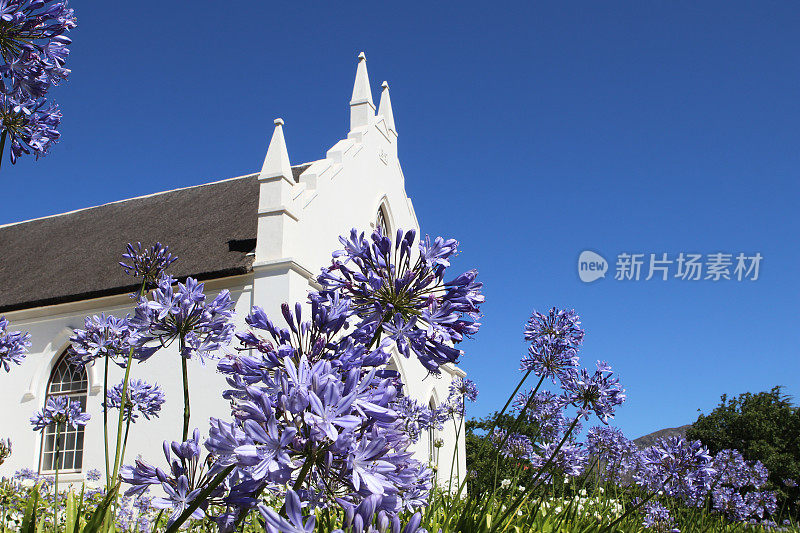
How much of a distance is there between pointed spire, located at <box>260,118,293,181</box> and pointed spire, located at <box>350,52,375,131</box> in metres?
5.39

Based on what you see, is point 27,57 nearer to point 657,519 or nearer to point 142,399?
point 142,399

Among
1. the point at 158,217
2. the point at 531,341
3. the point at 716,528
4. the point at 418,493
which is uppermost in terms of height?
the point at 158,217

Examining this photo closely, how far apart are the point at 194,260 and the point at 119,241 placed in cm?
502

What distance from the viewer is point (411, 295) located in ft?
7.63

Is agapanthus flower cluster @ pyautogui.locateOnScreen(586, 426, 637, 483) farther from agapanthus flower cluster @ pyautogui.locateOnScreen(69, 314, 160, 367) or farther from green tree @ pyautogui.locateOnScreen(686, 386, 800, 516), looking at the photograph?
green tree @ pyautogui.locateOnScreen(686, 386, 800, 516)

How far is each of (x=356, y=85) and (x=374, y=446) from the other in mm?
21245

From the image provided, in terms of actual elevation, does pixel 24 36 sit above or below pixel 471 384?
above

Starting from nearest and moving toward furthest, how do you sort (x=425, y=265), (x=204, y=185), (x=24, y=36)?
(x=425, y=265) → (x=24, y=36) → (x=204, y=185)

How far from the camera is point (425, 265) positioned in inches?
90.0

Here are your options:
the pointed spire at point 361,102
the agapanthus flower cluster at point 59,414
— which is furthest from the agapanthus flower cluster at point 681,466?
the pointed spire at point 361,102

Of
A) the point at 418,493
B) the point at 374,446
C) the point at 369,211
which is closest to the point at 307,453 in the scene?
the point at 374,446

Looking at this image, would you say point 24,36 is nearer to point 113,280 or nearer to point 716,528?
point 716,528

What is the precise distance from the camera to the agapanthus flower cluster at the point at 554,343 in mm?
3736

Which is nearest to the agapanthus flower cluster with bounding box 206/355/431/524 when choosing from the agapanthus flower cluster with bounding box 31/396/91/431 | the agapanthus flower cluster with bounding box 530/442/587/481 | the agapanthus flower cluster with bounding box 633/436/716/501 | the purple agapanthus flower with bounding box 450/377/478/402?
the agapanthus flower cluster with bounding box 633/436/716/501
